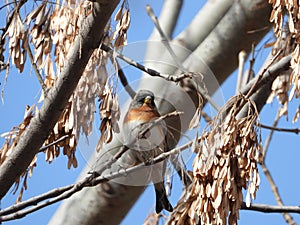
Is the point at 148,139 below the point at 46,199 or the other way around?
the other way around

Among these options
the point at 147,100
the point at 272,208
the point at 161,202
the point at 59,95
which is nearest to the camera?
the point at 59,95

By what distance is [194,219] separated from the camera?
1922 mm

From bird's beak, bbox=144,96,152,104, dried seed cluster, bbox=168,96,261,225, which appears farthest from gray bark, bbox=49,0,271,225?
dried seed cluster, bbox=168,96,261,225

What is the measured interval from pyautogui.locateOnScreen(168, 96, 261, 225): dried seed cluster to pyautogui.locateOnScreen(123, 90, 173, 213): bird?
230 mm

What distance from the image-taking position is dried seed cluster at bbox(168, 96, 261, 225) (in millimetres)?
1873

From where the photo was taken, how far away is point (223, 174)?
1881 mm

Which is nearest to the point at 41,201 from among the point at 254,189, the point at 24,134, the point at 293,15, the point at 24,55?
the point at 24,134

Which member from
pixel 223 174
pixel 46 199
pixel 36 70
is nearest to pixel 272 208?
pixel 223 174

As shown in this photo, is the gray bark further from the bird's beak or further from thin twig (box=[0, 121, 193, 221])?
thin twig (box=[0, 121, 193, 221])

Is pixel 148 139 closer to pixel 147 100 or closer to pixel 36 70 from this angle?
pixel 147 100

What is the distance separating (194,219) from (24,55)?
24.7 inches

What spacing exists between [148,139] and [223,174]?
2.43ft

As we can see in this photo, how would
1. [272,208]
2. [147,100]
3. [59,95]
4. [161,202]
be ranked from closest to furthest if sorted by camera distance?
1. [59,95]
2. [272,208]
3. [161,202]
4. [147,100]

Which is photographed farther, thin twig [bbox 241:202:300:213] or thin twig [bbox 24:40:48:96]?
thin twig [bbox 241:202:300:213]
